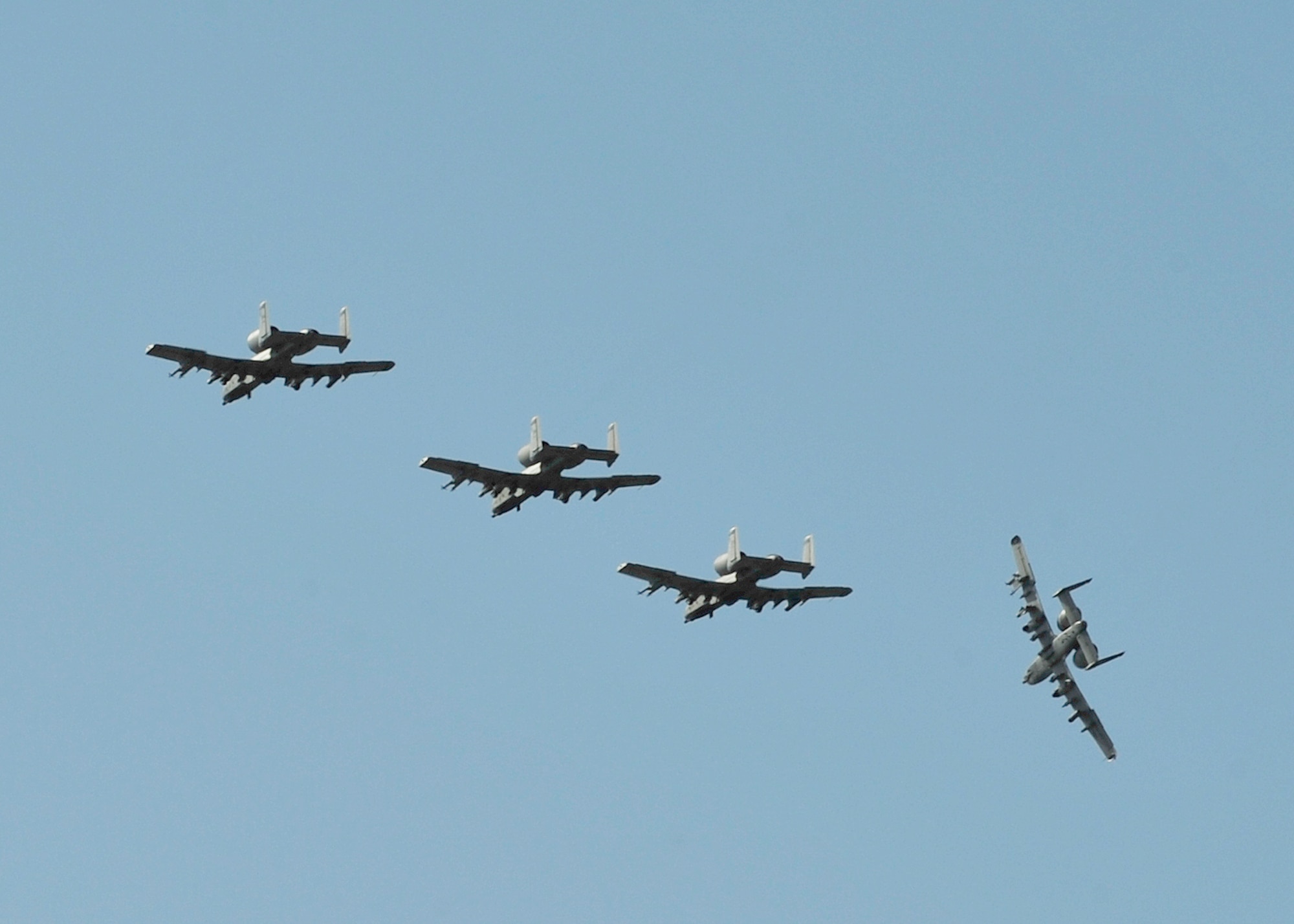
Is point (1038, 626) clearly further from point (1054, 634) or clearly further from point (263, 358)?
point (263, 358)

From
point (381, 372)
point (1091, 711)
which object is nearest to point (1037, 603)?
point (1091, 711)

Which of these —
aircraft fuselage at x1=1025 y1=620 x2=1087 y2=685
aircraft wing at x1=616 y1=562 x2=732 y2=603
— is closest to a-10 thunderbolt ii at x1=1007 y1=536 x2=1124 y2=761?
aircraft fuselage at x1=1025 y1=620 x2=1087 y2=685

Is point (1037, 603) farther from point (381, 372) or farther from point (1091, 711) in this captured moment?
point (381, 372)

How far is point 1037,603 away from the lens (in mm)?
121000

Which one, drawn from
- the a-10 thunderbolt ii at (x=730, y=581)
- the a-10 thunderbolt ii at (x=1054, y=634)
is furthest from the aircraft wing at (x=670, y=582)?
the a-10 thunderbolt ii at (x=1054, y=634)

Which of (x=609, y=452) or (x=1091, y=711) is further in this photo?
(x=1091, y=711)

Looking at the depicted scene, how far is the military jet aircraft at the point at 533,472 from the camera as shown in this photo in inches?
4227

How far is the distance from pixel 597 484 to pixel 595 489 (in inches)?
14.7

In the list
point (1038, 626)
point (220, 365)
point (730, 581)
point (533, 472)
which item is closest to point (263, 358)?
point (220, 365)

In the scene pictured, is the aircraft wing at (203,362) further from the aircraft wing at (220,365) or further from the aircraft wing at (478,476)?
the aircraft wing at (478,476)

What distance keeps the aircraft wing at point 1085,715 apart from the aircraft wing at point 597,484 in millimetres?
31452

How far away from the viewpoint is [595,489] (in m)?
115

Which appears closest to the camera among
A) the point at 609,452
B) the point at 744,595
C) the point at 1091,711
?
the point at 609,452

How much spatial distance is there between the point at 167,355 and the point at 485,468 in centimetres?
2037
